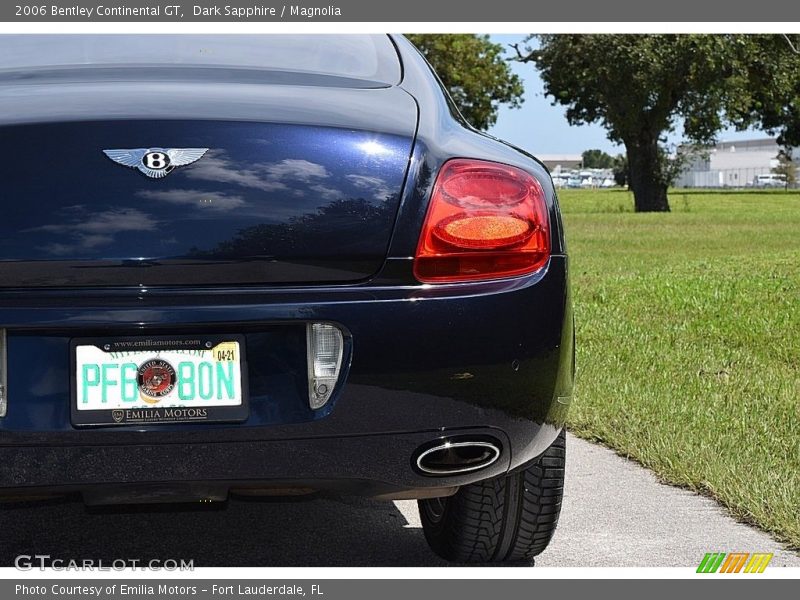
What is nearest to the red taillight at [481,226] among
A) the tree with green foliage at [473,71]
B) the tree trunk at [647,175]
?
the tree trunk at [647,175]

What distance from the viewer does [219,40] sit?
386 cm

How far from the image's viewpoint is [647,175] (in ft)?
133

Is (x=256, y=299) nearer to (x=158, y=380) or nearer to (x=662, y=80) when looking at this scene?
(x=158, y=380)

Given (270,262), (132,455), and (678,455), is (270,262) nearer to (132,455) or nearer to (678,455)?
(132,455)

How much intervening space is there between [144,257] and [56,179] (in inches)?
10.8

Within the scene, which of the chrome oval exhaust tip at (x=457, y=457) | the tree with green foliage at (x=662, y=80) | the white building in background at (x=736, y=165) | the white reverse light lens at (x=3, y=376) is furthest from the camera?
the white building in background at (x=736, y=165)

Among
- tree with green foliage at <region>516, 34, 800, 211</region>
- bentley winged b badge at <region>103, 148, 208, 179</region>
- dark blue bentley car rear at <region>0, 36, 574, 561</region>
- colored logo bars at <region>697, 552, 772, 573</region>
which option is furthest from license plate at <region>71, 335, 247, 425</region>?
tree with green foliage at <region>516, 34, 800, 211</region>

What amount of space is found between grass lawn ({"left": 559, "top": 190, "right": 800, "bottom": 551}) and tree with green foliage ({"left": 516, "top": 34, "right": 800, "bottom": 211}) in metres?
23.1

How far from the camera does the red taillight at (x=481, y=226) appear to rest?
3049mm

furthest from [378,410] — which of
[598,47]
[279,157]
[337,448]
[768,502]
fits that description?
[598,47]

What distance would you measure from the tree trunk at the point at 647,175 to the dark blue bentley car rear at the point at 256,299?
36.7 m

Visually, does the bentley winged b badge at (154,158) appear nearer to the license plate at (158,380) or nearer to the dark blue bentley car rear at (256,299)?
the dark blue bentley car rear at (256,299)
